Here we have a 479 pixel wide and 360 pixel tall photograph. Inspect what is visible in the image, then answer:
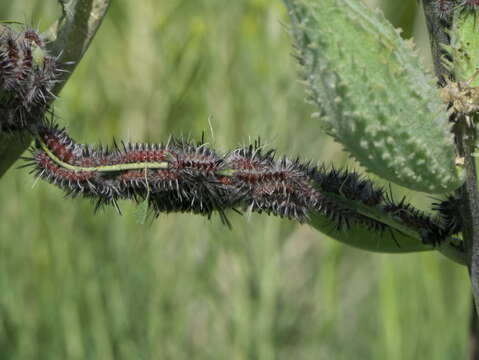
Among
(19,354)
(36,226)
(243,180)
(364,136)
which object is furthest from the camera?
(36,226)

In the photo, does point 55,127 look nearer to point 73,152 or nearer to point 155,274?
point 73,152

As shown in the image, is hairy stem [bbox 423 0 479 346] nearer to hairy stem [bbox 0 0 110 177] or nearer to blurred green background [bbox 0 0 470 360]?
hairy stem [bbox 0 0 110 177]

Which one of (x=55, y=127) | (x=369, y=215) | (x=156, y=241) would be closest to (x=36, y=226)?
(x=156, y=241)

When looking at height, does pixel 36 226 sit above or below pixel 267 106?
below

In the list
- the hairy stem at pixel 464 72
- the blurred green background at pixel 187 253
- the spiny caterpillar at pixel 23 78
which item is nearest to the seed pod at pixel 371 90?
the hairy stem at pixel 464 72

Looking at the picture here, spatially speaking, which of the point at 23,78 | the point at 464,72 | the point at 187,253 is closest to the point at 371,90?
the point at 464,72

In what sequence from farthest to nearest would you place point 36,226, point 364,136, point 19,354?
point 36,226, point 19,354, point 364,136

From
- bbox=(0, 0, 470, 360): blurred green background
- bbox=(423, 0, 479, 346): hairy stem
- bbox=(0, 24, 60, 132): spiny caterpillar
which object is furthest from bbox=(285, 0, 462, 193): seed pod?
bbox=(0, 0, 470, 360): blurred green background
